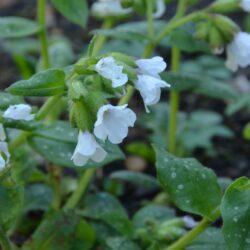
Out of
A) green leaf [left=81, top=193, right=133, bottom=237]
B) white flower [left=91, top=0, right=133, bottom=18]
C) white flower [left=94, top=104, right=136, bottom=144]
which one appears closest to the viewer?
white flower [left=94, top=104, right=136, bottom=144]

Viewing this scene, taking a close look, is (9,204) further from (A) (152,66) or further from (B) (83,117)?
(A) (152,66)

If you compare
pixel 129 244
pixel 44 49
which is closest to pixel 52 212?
pixel 129 244

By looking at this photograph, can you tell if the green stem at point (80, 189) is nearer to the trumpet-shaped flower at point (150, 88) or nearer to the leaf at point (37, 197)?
the leaf at point (37, 197)

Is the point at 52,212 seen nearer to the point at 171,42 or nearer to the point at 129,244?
the point at 129,244

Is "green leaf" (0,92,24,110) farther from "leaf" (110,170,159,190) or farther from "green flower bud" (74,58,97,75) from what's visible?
"leaf" (110,170,159,190)

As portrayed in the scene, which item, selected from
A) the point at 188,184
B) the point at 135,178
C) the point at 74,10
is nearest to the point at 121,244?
the point at 188,184

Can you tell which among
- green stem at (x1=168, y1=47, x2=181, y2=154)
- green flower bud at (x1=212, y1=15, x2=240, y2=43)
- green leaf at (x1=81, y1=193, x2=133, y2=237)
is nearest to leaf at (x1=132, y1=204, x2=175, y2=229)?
green leaf at (x1=81, y1=193, x2=133, y2=237)
